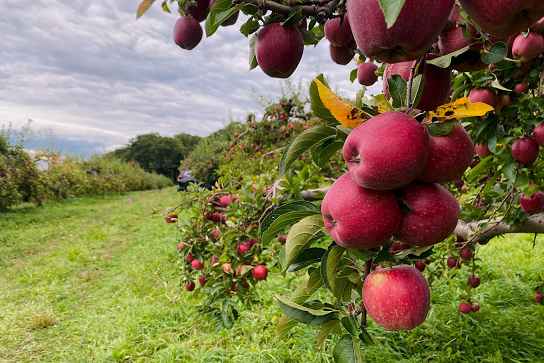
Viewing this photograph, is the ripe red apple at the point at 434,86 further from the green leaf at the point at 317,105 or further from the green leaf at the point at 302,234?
the green leaf at the point at 302,234

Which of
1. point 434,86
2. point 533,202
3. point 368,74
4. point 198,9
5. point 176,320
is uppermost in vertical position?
point 198,9

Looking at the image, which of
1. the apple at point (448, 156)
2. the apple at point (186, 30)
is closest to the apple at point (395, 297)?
the apple at point (448, 156)

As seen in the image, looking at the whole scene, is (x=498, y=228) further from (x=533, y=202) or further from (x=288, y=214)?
(x=288, y=214)

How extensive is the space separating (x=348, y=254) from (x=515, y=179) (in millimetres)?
1083

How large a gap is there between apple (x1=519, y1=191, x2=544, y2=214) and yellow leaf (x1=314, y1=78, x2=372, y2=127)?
142 centimetres

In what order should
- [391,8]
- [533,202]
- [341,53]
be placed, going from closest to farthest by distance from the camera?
1. [391,8]
2. [341,53]
3. [533,202]

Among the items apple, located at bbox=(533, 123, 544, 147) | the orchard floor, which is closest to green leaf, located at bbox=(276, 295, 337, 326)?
apple, located at bbox=(533, 123, 544, 147)

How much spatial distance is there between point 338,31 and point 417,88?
1.44 ft

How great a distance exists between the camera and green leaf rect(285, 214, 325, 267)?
0.61m

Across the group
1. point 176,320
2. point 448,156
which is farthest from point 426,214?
point 176,320

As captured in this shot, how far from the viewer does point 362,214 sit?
19.0 inches

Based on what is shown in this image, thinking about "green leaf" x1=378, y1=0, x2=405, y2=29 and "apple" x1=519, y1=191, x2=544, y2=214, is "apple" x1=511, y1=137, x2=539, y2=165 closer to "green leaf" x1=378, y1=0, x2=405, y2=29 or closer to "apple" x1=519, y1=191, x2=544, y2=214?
"apple" x1=519, y1=191, x2=544, y2=214

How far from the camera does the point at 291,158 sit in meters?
0.67

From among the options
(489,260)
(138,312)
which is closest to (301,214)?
(138,312)
